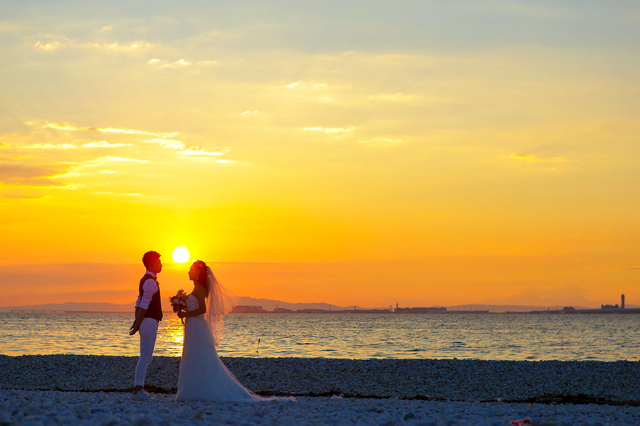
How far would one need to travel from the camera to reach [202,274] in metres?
13.2

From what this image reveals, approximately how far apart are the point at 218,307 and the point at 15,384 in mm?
13693

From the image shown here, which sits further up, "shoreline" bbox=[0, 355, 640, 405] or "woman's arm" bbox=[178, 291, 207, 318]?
"woman's arm" bbox=[178, 291, 207, 318]

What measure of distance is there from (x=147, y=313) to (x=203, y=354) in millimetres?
1538

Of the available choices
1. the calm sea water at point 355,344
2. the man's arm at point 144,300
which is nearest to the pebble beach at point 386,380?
the man's arm at point 144,300

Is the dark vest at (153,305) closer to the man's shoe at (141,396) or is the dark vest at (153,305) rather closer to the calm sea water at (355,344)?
the man's shoe at (141,396)

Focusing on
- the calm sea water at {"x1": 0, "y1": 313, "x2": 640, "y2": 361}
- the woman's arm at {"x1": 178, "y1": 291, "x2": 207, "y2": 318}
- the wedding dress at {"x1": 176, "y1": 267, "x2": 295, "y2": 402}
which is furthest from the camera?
the calm sea water at {"x1": 0, "y1": 313, "x2": 640, "y2": 361}

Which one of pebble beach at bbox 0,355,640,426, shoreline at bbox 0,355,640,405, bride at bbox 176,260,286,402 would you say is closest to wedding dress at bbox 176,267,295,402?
bride at bbox 176,260,286,402

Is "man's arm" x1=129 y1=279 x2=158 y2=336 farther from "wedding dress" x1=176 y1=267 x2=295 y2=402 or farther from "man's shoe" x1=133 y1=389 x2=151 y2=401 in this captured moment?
A: "man's shoe" x1=133 y1=389 x2=151 y2=401

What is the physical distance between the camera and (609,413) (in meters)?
14.1

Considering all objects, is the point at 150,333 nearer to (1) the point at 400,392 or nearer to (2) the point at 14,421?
(2) the point at 14,421

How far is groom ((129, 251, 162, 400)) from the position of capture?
489 inches

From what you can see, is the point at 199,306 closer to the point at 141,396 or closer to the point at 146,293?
the point at 146,293

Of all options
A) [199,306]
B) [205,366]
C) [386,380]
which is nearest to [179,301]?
[199,306]

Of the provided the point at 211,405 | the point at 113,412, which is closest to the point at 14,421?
the point at 113,412
